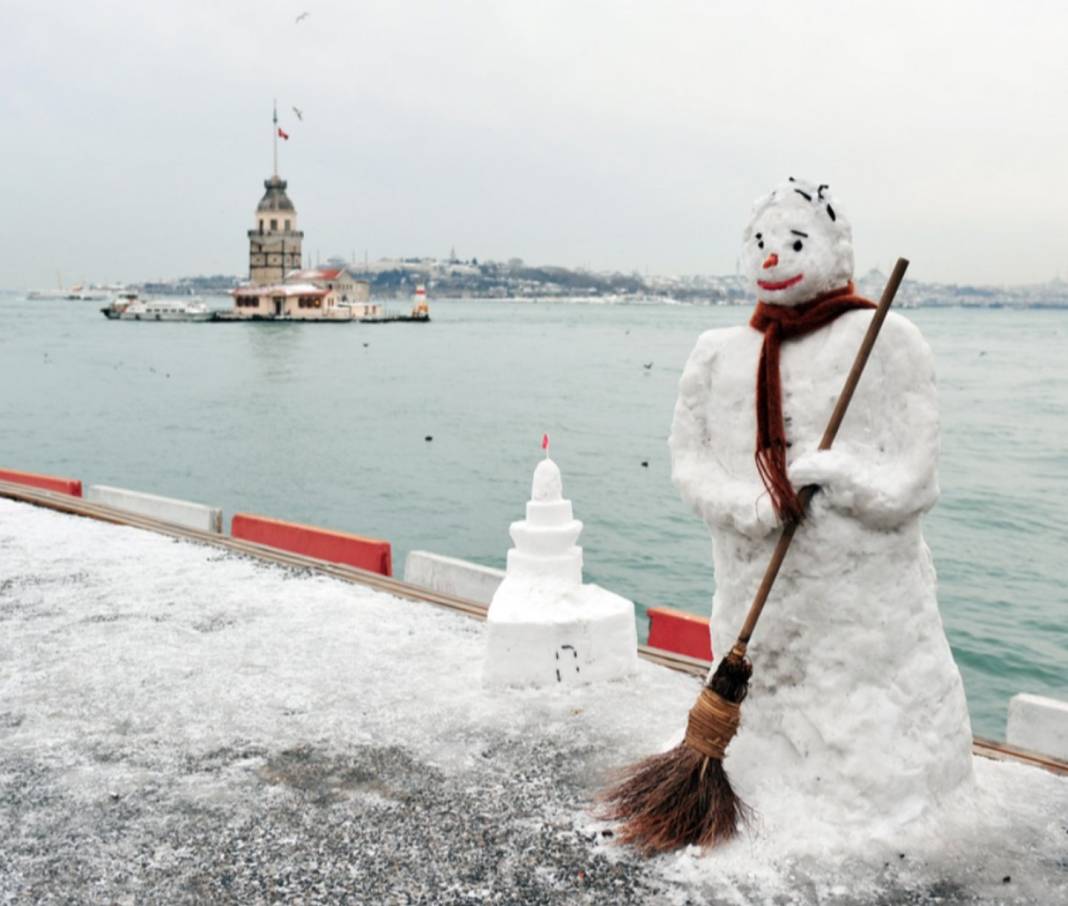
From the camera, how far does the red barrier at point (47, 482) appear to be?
1266cm

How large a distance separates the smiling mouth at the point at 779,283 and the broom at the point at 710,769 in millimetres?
391

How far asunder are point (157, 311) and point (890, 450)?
120068 mm

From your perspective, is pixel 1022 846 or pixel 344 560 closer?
pixel 1022 846

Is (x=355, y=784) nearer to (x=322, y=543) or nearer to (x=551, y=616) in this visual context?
(x=551, y=616)

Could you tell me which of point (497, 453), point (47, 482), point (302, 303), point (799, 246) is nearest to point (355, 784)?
point (799, 246)

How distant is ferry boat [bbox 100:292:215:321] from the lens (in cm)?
11025

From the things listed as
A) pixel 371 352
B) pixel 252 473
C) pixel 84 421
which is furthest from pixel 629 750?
pixel 371 352

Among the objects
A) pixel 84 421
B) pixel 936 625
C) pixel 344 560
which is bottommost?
pixel 84 421

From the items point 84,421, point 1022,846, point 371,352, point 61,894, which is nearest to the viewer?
point 61,894

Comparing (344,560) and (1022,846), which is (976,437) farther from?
(1022,846)

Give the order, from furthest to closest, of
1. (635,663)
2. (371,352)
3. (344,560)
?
1. (371,352)
2. (344,560)
3. (635,663)

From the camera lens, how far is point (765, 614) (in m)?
4.82

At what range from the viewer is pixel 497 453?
3300 centimetres

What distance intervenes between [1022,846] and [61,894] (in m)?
3.98
